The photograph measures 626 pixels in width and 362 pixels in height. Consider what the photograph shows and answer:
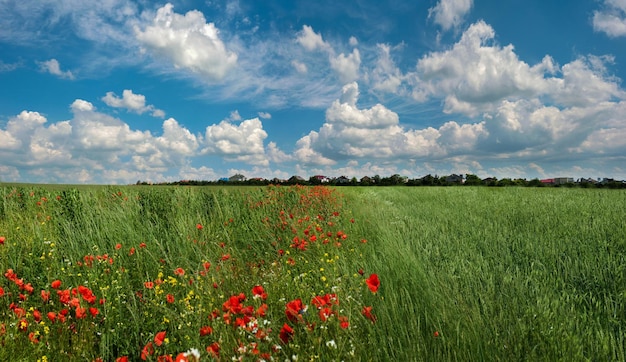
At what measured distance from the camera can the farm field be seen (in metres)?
2.60

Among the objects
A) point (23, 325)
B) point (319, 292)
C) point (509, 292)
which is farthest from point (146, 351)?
point (509, 292)

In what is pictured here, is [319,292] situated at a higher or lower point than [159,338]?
lower

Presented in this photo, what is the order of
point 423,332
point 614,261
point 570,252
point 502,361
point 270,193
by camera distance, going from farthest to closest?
1. point 270,193
2. point 570,252
3. point 614,261
4. point 423,332
5. point 502,361

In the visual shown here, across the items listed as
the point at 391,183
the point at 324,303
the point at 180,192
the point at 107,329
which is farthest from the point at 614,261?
the point at 391,183

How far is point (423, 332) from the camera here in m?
3.07

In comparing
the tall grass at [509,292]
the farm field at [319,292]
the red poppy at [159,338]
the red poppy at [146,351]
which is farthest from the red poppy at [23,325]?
the tall grass at [509,292]

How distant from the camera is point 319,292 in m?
4.12

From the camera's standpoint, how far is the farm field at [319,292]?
260 centimetres

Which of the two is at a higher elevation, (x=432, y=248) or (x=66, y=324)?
(x=432, y=248)

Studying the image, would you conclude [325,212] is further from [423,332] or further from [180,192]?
[423,332]

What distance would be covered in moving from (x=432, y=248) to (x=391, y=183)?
42.1 meters

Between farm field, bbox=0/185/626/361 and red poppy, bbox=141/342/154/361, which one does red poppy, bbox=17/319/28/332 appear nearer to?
farm field, bbox=0/185/626/361

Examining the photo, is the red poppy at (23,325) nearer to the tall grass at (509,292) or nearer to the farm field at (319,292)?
the farm field at (319,292)

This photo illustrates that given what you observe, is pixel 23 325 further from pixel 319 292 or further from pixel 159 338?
pixel 319 292
